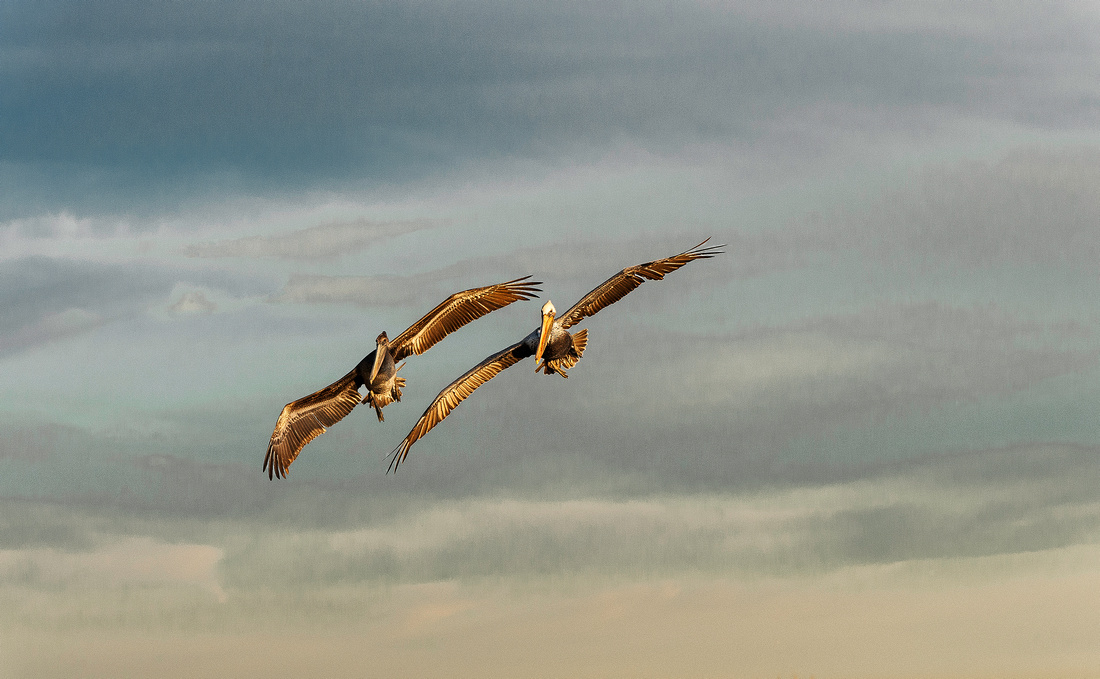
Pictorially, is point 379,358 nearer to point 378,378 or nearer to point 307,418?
point 378,378

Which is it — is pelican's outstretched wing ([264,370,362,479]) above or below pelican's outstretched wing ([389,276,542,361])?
below

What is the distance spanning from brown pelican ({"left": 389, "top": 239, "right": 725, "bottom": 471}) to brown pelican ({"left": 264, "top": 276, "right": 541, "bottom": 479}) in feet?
6.06

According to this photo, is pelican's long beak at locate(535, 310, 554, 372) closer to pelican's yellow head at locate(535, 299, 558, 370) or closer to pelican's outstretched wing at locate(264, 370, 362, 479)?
pelican's yellow head at locate(535, 299, 558, 370)

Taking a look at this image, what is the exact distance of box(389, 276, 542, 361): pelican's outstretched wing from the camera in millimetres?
49406

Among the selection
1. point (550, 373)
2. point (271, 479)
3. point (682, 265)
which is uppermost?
point (682, 265)

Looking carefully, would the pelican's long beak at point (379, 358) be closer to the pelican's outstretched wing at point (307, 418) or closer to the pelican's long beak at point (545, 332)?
the pelican's outstretched wing at point (307, 418)

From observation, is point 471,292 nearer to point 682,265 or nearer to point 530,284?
point 530,284

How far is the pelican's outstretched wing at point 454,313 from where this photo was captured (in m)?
49.4

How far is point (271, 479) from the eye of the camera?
51031 millimetres

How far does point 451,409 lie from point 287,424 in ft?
22.9

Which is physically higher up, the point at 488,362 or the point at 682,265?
the point at 682,265

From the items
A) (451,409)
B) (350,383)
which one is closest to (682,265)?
(451,409)

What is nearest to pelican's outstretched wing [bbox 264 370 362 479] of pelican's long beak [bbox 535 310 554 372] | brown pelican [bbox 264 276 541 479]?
brown pelican [bbox 264 276 541 479]

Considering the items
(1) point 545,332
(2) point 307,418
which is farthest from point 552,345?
(2) point 307,418
